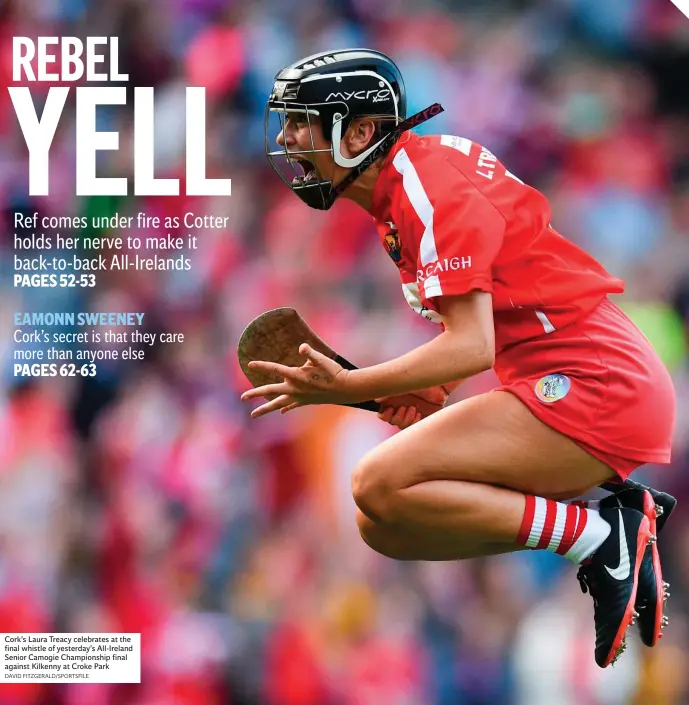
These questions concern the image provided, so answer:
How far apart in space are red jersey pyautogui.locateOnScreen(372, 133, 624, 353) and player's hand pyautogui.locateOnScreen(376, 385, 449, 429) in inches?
15.4

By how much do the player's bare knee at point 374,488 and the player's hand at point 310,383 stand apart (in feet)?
0.78

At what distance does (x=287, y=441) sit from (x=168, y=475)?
1.82 ft

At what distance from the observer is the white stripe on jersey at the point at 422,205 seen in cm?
273

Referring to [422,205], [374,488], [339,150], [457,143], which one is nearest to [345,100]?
[339,150]

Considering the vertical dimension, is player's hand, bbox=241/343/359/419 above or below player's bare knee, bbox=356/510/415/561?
above

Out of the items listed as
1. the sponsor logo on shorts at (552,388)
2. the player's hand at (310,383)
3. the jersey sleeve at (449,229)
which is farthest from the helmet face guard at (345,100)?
the sponsor logo on shorts at (552,388)

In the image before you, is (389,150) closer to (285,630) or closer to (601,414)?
(601,414)

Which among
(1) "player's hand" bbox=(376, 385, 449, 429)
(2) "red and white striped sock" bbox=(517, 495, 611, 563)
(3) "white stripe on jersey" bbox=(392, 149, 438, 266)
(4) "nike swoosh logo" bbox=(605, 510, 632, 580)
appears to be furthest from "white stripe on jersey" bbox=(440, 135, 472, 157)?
(4) "nike swoosh logo" bbox=(605, 510, 632, 580)

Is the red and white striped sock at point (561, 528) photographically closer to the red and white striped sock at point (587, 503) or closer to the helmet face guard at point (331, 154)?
the red and white striped sock at point (587, 503)

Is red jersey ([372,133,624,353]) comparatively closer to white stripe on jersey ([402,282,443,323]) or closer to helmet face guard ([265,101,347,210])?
white stripe on jersey ([402,282,443,323])

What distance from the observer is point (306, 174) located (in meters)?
3.15

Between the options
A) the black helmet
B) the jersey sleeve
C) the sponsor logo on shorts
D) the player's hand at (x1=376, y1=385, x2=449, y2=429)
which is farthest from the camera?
the player's hand at (x1=376, y1=385, x2=449, y2=429)

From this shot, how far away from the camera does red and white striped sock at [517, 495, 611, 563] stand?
2.96 meters

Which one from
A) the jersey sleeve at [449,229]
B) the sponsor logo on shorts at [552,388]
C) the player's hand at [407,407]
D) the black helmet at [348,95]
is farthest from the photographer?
the player's hand at [407,407]
